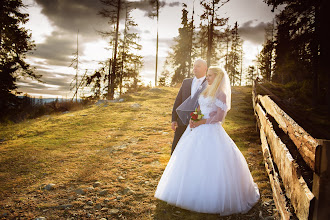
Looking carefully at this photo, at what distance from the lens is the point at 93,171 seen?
555cm

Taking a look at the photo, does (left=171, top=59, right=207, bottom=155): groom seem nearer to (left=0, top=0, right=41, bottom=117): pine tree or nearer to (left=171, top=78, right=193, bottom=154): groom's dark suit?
(left=171, top=78, right=193, bottom=154): groom's dark suit

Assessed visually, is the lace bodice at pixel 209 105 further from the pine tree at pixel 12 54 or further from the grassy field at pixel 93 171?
the pine tree at pixel 12 54

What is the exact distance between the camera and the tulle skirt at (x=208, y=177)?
3.33 metres

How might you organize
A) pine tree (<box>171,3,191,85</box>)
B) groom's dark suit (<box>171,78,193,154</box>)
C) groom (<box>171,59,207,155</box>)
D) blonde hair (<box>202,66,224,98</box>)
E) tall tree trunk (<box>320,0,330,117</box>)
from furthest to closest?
1. pine tree (<box>171,3,191,85</box>)
2. tall tree trunk (<box>320,0,330,117</box>)
3. groom's dark suit (<box>171,78,193,154</box>)
4. groom (<box>171,59,207,155</box>)
5. blonde hair (<box>202,66,224,98</box>)

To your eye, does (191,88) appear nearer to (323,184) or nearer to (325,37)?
(323,184)

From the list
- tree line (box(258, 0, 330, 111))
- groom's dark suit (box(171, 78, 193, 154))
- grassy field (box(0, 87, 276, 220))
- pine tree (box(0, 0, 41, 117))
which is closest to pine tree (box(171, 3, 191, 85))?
tree line (box(258, 0, 330, 111))

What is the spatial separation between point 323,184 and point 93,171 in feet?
16.8

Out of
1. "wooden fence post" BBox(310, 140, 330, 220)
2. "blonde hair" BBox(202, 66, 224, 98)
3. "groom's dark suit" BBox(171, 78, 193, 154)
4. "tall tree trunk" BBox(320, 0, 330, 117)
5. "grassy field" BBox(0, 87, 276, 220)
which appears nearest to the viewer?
"wooden fence post" BBox(310, 140, 330, 220)

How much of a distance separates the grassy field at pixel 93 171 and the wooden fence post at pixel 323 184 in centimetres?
169

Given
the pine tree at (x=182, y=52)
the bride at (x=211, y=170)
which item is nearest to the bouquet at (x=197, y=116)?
the bride at (x=211, y=170)

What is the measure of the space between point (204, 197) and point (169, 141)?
512 centimetres

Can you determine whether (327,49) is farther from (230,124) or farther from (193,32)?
(193,32)

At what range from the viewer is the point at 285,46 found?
15.9 metres

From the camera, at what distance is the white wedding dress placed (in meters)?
3.33
